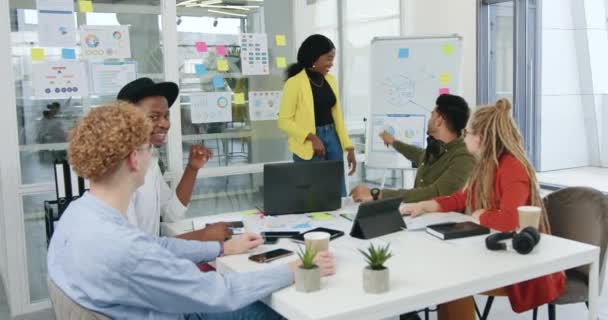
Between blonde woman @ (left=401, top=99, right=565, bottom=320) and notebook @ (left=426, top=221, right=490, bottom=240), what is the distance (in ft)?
0.28

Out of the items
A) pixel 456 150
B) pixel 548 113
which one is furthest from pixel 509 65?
pixel 456 150

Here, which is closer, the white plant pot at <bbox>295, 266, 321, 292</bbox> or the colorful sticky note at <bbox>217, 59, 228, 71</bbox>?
the white plant pot at <bbox>295, 266, 321, 292</bbox>

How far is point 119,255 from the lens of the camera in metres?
1.42

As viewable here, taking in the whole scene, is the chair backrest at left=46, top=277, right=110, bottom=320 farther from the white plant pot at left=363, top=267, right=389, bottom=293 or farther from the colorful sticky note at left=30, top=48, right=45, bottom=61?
the colorful sticky note at left=30, top=48, right=45, bottom=61

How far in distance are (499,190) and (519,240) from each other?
50 centimetres

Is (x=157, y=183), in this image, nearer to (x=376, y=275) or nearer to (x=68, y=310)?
(x=68, y=310)

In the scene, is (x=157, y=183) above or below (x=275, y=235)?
above

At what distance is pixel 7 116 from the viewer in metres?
3.47

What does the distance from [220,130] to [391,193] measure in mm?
1903

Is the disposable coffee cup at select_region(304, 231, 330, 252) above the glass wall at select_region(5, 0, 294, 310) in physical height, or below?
below

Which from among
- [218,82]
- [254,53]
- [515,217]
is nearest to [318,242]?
[515,217]

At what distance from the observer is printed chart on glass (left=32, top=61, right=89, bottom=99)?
356 cm

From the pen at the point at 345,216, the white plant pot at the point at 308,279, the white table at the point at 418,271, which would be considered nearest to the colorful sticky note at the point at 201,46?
the pen at the point at 345,216

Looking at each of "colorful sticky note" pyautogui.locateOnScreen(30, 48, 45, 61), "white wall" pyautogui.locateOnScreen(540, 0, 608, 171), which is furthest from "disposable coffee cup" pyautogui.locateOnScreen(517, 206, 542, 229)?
"white wall" pyautogui.locateOnScreen(540, 0, 608, 171)
